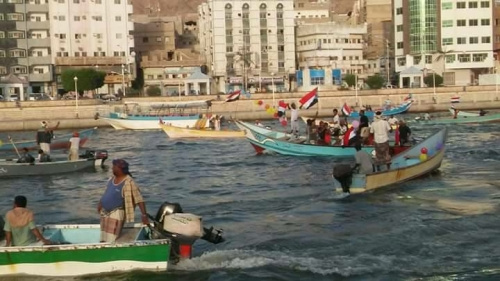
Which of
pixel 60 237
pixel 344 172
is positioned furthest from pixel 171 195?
pixel 60 237

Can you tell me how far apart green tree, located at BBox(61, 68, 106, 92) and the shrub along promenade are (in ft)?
43.2

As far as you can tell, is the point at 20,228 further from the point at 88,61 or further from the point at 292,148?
the point at 88,61

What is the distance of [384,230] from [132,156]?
26399 mm

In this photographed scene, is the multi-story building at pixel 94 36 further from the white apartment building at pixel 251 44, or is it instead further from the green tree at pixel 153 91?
the white apartment building at pixel 251 44

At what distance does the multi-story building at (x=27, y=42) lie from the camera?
108438 millimetres

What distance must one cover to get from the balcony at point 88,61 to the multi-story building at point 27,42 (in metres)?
1.83

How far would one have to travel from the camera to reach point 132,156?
44.1 metres

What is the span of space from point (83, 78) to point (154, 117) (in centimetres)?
3537

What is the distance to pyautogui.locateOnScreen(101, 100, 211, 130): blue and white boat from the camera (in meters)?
64.8

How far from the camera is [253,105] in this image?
89.2 meters

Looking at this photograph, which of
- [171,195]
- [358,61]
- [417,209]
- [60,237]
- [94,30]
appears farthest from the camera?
[358,61]

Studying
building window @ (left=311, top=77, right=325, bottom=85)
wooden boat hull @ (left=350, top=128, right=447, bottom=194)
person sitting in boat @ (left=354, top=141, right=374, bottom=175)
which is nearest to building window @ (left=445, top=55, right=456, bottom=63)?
building window @ (left=311, top=77, right=325, bottom=85)

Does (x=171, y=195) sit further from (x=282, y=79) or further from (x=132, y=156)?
(x=282, y=79)

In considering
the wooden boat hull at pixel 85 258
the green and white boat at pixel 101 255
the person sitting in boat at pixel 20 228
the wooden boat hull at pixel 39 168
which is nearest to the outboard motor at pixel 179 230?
the green and white boat at pixel 101 255
